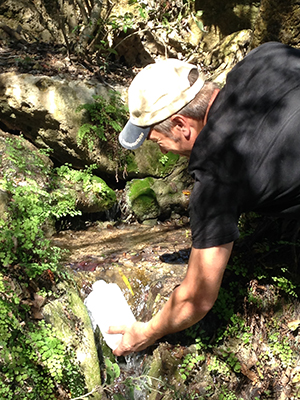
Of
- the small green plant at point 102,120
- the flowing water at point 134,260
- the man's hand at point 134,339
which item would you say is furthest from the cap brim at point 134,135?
the small green plant at point 102,120

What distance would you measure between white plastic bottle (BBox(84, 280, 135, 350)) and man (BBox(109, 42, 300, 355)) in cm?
100

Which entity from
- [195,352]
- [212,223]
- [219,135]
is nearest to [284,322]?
[195,352]

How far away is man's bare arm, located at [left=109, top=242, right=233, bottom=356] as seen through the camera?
6.56 ft

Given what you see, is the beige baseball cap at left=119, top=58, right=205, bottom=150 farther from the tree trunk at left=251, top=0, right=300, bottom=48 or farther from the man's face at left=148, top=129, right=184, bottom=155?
the tree trunk at left=251, top=0, right=300, bottom=48

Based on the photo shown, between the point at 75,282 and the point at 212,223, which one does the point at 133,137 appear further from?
the point at 75,282

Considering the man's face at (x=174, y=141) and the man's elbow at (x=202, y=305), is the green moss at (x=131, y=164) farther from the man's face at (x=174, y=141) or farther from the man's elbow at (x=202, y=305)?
the man's elbow at (x=202, y=305)

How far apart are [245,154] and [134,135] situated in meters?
0.96

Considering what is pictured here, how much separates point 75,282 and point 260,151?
8.25 feet

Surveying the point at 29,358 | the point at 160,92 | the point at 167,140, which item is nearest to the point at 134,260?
the point at 29,358

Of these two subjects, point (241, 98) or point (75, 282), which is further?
point (75, 282)

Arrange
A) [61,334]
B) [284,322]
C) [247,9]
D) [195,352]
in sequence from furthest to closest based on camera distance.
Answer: [247,9], [284,322], [195,352], [61,334]

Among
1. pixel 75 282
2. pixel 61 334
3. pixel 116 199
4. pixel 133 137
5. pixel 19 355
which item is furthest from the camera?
pixel 116 199

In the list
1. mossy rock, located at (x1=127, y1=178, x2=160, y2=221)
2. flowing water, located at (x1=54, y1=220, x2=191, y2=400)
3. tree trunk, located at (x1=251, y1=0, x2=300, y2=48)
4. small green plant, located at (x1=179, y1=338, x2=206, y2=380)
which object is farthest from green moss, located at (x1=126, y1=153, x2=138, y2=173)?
small green plant, located at (x1=179, y1=338, x2=206, y2=380)

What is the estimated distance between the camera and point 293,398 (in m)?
3.08
